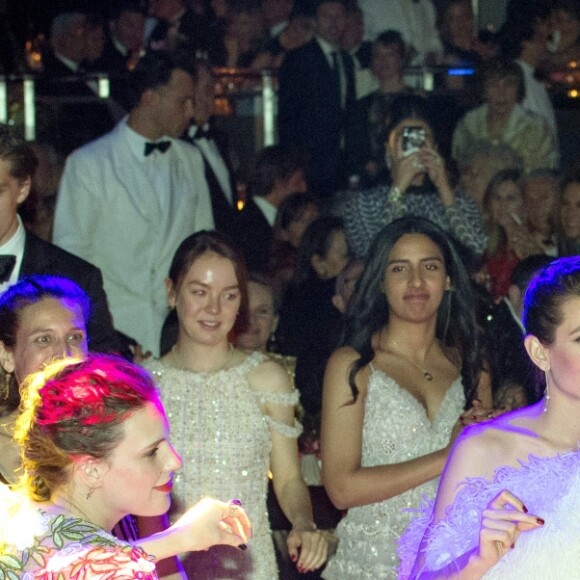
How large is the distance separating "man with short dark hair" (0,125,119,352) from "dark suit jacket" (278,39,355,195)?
158 inches

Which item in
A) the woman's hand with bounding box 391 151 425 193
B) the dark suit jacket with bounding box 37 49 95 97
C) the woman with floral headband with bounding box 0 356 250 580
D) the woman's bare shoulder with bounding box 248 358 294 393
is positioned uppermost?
the dark suit jacket with bounding box 37 49 95 97

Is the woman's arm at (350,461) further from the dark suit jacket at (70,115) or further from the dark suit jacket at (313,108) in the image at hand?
the dark suit jacket at (70,115)

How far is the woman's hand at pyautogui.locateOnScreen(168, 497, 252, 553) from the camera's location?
2732 mm

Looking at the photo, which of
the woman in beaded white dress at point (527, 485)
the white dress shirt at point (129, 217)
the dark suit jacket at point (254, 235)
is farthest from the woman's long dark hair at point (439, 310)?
the dark suit jacket at point (254, 235)

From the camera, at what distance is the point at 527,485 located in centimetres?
302

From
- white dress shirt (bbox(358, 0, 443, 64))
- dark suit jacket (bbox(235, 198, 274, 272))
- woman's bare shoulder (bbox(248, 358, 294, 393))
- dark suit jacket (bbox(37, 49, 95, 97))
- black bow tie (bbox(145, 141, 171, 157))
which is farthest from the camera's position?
white dress shirt (bbox(358, 0, 443, 64))

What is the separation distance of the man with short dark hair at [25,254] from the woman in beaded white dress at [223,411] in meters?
0.24

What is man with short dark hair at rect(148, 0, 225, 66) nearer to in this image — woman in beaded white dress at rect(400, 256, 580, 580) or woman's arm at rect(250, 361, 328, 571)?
woman's arm at rect(250, 361, 328, 571)

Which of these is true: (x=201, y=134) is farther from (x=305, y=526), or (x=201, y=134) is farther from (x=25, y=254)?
(x=305, y=526)

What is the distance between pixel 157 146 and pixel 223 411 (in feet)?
8.23

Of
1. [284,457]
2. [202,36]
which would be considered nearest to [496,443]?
[284,457]

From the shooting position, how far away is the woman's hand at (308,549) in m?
3.86

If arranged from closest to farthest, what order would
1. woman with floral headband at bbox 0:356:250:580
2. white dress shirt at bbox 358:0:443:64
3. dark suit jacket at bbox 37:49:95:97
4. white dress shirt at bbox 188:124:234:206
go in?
woman with floral headband at bbox 0:356:250:580, white dress shirt at bbox 188:124:234:206, dark suit jacket at bbox 37:49:95:97, white dress shirt at bbox 358:0:443:64

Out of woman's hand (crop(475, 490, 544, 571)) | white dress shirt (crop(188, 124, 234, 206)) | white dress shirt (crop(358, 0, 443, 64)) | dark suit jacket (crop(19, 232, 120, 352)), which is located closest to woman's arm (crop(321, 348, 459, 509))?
dark suit jacket (crop(19, 232, 120, 352))
